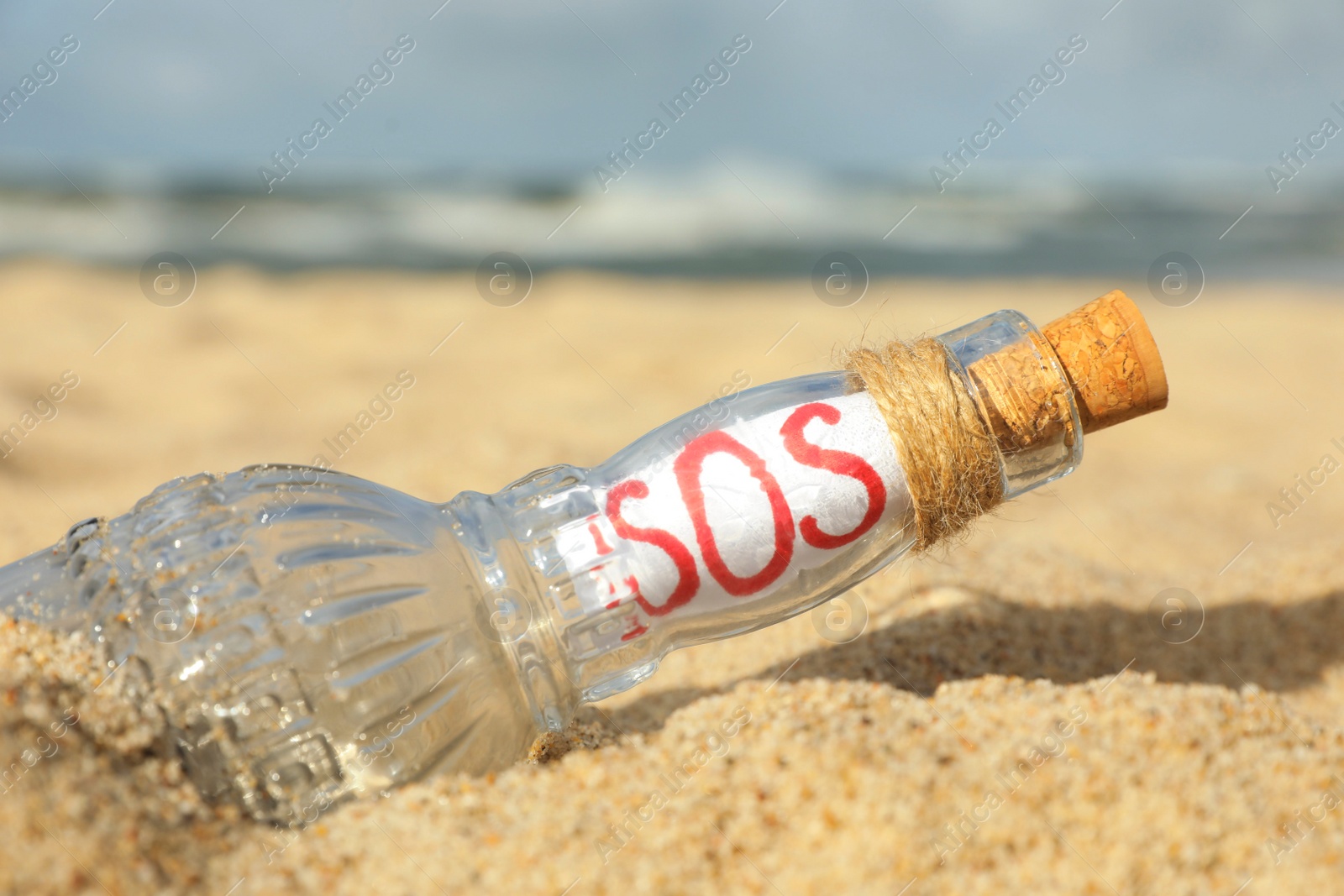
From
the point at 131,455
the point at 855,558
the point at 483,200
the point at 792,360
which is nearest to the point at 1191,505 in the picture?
the point at 792,360

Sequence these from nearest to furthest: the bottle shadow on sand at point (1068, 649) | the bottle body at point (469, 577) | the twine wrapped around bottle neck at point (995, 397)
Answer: the bottle body at point (469, 577) < the twine wrapped around bottle neck at point (995, 397) < the bottle shadow on sand at point (1068, 649)

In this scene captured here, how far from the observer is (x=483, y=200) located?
402 inches

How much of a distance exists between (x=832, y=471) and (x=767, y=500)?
10 cm

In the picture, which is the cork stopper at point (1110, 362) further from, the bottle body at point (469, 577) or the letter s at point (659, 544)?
the letter s at point (659, 544)

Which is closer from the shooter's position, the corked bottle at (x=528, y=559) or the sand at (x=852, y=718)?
the sand at (x=852, y=718)

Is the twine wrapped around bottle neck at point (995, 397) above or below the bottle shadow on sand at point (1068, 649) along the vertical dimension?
above

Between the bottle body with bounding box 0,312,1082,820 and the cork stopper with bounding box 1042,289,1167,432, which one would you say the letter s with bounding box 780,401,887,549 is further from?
the cork stopper with bounding box 1042,289,1167,432

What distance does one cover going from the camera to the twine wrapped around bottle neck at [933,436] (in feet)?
4.28

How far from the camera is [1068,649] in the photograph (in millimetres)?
1880

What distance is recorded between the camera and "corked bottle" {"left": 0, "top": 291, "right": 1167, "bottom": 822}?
1215 mm

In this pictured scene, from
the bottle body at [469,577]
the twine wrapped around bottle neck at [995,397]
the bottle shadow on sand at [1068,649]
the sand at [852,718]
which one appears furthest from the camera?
the bottle shadow on sand at [1068,649]

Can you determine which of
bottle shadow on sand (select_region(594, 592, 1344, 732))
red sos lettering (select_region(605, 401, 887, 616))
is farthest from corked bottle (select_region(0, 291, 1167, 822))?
bottle shadow on sand (select_region(594, 592, 1344, 732))

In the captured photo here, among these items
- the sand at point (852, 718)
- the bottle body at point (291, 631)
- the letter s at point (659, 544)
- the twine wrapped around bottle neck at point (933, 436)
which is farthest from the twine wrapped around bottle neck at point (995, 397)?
the bottle body at point (291, 631)

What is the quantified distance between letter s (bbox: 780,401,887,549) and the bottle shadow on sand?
385 millimetres
